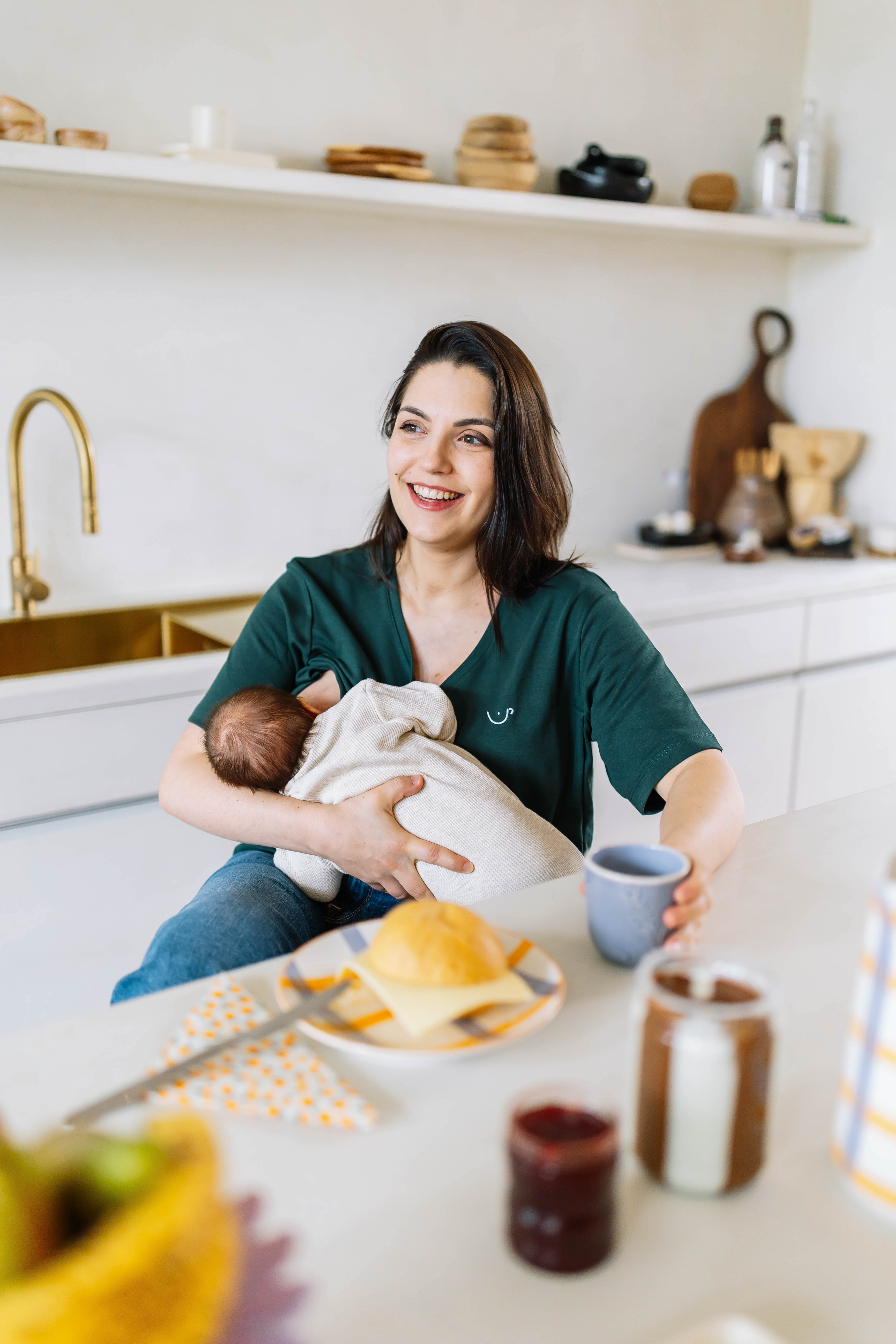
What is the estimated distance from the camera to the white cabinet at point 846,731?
2965mm

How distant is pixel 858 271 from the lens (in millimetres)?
3297

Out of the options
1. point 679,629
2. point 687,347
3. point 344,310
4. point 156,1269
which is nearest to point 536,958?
point 156,1269

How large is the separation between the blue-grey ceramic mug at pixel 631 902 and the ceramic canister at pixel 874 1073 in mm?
238

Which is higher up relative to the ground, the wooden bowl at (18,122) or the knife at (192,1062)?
the wooden bowl at (18,122)

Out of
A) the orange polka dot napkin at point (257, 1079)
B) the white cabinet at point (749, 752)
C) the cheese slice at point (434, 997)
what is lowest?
the white cabinet at point (749, 752)

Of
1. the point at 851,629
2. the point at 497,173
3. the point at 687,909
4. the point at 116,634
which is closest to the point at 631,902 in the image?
the point at 687,909

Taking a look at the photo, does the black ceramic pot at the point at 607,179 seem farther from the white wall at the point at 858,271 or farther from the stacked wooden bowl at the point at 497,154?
the white wall at the point at 858,271

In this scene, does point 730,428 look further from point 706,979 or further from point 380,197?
point 706,979

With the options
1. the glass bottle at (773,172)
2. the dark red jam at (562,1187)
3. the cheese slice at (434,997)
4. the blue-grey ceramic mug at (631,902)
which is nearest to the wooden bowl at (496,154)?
the glass bottle at (773,172)

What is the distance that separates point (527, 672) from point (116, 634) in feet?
3.96

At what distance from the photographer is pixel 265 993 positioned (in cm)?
91

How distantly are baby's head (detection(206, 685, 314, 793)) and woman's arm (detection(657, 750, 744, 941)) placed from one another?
48 centimetres

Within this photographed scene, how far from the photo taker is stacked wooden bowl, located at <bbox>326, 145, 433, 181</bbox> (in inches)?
94.0

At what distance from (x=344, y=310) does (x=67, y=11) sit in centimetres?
82
